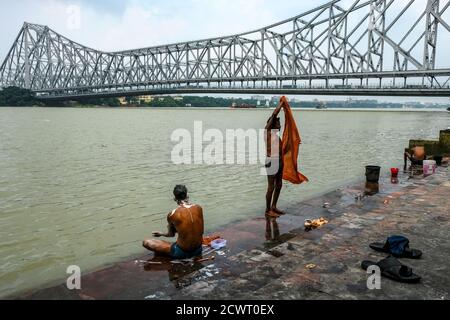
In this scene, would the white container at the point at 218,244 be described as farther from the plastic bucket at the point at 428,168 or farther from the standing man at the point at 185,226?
the plastic bucket at the point at 428,168

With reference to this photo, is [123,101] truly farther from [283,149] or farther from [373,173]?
[283,149]

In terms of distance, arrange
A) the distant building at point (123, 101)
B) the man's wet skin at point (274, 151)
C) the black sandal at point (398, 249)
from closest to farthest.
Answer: the black sandal at point (398, 249) < the man's wet skin at point (274, 151) < the distant building at point (123, 101)

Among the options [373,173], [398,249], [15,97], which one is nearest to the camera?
[398,249]

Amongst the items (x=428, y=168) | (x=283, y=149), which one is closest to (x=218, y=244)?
(x=283, y=149)

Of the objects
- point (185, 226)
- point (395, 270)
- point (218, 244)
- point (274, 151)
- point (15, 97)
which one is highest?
point (15, 97)

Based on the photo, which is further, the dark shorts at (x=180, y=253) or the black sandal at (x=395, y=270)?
the dark shorts at (x=180, y=253)

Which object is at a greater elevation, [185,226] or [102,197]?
[185,226]

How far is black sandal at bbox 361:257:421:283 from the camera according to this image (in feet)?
11.6

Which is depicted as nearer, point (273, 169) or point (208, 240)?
point (208, 240)

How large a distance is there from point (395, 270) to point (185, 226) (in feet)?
6.80

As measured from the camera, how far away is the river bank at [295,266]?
3430 millimetres

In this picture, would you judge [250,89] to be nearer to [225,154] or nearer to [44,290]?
[225,154]

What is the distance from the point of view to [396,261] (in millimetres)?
3807

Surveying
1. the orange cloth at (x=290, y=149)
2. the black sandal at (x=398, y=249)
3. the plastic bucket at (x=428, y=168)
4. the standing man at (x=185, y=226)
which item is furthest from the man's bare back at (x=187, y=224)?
the plastic bucket at (x=428, y=168)
